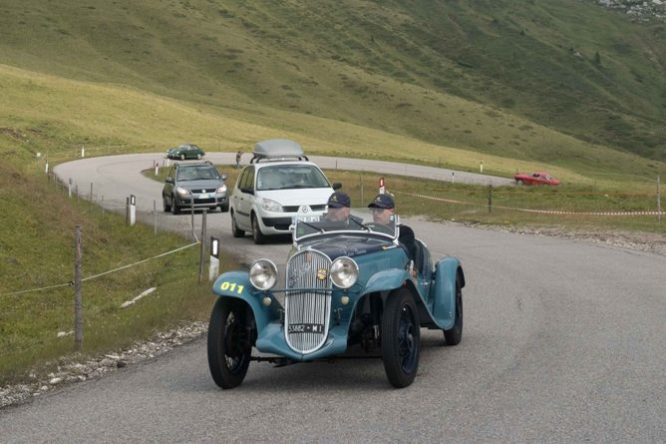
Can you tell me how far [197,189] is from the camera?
3494 centimetres

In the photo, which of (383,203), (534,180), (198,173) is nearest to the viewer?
(383,203)

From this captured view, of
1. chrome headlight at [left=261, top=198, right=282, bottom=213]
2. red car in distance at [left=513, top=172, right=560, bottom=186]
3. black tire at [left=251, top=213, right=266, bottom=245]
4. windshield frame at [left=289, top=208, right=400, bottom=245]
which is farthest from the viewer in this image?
Answer: red car in distance at [left=513, top=172, right=560, bottom=186]

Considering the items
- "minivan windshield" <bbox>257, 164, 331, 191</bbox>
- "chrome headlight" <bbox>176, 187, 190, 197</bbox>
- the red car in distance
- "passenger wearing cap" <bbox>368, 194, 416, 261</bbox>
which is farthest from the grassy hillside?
"passenger wearing cap" <bbox>368, 194, 416, 261</bbox>

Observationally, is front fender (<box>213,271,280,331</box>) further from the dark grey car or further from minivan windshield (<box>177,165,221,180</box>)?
minivan windshield (<box>177,165,221,180</box>)

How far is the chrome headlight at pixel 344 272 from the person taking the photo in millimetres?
9578

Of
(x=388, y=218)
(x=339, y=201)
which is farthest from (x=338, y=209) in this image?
(x=388, y=218)

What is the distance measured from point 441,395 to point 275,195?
16.2 meters

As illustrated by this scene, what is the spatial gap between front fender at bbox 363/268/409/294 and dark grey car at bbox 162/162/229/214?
24.5 metres

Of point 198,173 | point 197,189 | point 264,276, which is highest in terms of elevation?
point 198,173

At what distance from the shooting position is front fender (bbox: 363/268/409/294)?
9.55 meters

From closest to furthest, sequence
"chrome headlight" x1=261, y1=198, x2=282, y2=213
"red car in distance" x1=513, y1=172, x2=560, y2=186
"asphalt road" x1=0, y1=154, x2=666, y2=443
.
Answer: "asphalt road" x1=0, y1=154, x2=666, y2=443 < "chrome headlight" x1=261, y1=198, x2=282, y2=213 < "red car in distance" x1=513, y1=172, x2=560, y2=186

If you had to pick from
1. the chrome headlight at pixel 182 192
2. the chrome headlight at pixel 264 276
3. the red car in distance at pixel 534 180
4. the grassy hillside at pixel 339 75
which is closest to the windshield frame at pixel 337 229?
the chrome headlight at pixel 264 276

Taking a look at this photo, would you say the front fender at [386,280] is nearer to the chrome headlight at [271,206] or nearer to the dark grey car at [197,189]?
the chrome headlight at [271,206]

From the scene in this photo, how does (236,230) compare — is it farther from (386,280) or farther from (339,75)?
(339,75)
